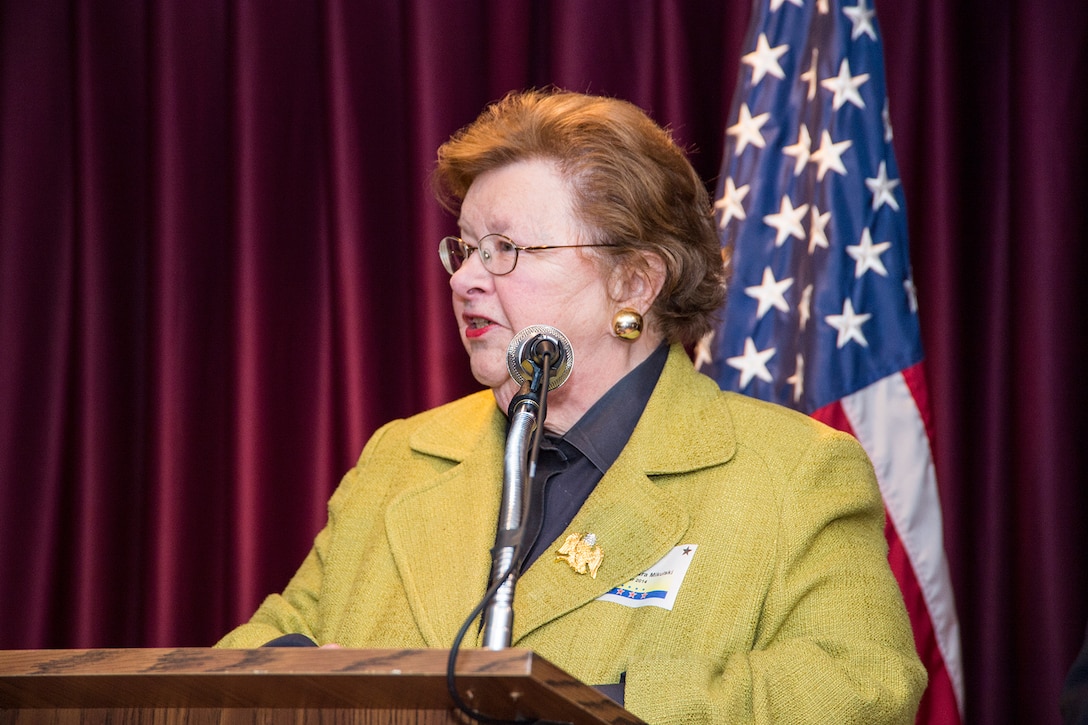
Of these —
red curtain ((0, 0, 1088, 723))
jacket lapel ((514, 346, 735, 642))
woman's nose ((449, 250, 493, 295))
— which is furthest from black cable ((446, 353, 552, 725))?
red curtain ((0, 0, 1088, 723))

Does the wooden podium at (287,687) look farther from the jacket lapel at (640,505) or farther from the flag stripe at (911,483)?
the flag stripe at (911,483)

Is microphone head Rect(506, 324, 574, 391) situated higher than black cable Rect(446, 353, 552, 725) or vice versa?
microphone head Rect(506, 324, 574, 391)

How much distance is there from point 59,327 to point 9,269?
209mm

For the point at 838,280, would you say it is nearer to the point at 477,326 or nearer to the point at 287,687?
the point at 477,326

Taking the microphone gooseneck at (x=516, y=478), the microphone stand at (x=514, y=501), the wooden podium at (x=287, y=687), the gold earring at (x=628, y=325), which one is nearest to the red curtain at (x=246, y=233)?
the gold earring at (x=628, y=325)

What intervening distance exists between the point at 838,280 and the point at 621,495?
3.31 feet

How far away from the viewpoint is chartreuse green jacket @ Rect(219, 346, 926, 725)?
5.99 ft

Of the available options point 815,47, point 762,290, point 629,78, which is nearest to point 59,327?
point 629,78

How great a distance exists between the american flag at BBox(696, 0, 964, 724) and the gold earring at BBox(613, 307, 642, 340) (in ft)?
2.08

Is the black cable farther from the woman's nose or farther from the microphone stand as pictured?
the woman's nose

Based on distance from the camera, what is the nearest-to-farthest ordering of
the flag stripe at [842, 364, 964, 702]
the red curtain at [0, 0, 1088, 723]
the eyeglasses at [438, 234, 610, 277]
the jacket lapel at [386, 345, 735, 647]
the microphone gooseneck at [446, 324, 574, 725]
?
the microphone gooseneck at [446, 324, 574, 725]
the jacket lapel at [386, 345, 735, 647]
the eyeglasses at [438, 234, 610, 277]
the flag stripe at [842, 364, 964, 702]
the red curtain at [0, 0, 1088, 723]

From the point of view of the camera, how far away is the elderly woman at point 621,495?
190 cm

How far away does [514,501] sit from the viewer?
153cm

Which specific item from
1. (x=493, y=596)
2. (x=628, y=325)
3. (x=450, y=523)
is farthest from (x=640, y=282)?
(x=493, y=596)
